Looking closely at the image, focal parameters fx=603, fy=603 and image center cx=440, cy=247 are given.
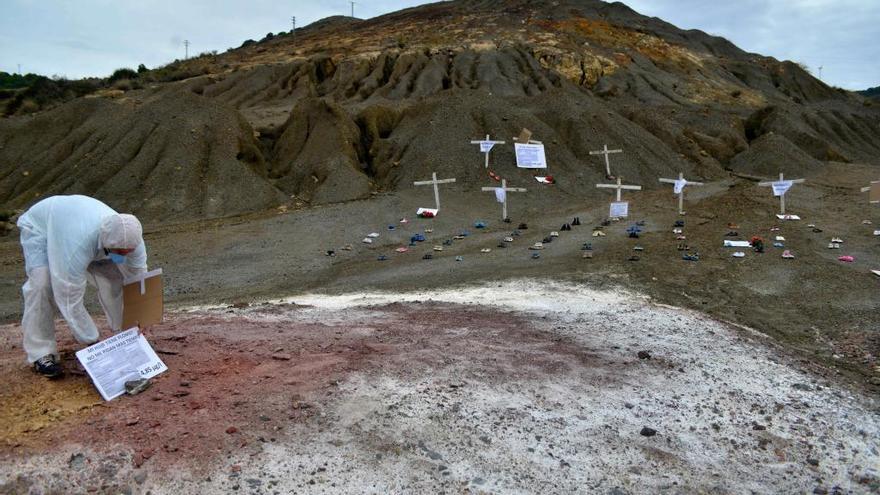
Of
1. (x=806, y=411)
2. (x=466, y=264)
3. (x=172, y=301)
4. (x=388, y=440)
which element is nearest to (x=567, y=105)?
(x=466, y=264)

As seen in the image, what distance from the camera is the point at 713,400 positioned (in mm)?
5980

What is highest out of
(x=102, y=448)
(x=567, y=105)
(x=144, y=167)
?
(x=567, y=105)

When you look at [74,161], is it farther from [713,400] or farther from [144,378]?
[713,400]

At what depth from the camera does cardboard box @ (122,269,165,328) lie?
5.45 metres

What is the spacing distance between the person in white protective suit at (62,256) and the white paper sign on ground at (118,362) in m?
0.23

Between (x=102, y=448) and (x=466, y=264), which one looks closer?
(x=102, y=448)

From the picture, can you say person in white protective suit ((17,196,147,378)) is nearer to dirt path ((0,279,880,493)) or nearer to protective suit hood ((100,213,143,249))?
protective suit hood ((100,213,143,249))

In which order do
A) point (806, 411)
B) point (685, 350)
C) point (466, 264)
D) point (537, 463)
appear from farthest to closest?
point (466, 264) < point (685, 350) < point (806, 411) < point (537, 463)

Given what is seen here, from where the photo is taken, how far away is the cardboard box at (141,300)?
545cm

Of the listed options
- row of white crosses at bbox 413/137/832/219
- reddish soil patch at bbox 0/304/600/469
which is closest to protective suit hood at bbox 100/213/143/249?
reddish soil patch at bbox 0/304/600/469

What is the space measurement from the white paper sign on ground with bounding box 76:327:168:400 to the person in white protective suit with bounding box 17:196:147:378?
229 mm

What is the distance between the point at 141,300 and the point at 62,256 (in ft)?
2.54

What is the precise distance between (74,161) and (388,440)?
23810 mm

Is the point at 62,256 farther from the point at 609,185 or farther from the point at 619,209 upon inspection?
the point at 609,185
